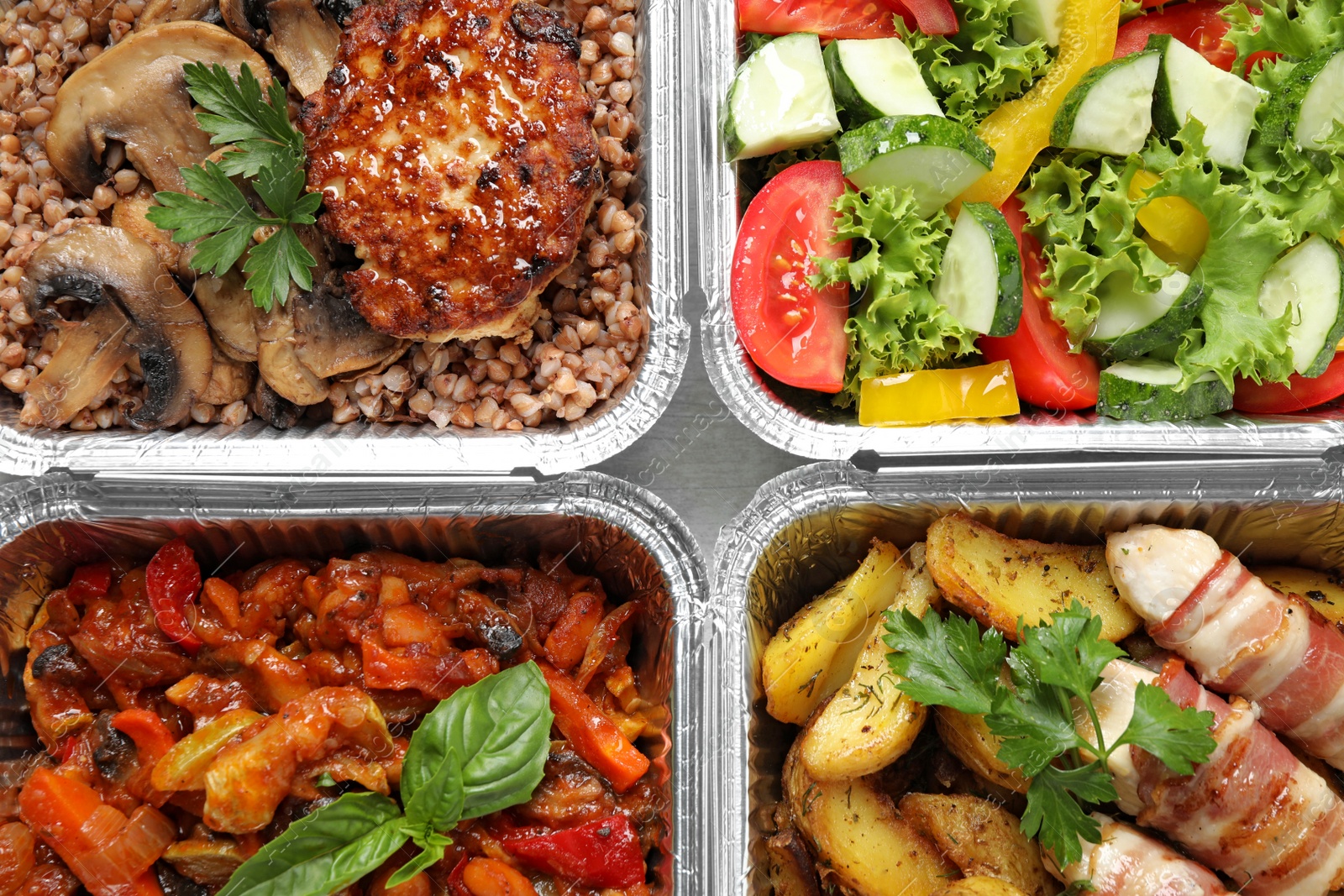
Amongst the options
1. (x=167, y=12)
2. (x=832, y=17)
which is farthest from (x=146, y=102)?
(x=832, y=17)

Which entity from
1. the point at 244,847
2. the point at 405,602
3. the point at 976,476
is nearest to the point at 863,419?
the point at 976,476

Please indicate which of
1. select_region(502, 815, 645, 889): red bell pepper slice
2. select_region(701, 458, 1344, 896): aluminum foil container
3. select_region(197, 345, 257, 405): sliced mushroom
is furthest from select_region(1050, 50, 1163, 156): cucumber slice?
select_region(197, 345, 257, 405): sliced mushroom

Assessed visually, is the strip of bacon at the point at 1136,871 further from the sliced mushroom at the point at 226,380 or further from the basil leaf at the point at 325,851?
the sliced mushroom at the point at 226,380

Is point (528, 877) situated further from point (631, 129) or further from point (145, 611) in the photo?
point (631, 129)

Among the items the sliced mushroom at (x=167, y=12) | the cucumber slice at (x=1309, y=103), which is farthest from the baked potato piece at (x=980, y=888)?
the sliced mushroom at (x=167, y=12)

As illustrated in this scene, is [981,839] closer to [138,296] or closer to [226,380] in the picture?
[226,380]
